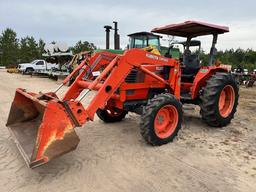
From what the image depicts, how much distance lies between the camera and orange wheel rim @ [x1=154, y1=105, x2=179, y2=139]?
4.72 metres

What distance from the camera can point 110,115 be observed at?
242 inches

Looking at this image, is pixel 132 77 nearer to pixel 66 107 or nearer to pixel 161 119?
pixel 161 119

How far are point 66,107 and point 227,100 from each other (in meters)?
4.03

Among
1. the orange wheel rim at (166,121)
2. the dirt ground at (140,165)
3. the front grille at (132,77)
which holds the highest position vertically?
the front grille at (132,77)

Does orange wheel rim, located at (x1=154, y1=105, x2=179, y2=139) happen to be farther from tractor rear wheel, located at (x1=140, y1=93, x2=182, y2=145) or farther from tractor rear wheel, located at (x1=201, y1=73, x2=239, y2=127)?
tractor rear wheel, located at (x1=201, y1=73, x2=239, y2=127)

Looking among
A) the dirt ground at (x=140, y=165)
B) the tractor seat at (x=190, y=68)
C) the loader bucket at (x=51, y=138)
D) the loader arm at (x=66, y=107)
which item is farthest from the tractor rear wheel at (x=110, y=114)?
the loader bucket at (x=51, y=138)

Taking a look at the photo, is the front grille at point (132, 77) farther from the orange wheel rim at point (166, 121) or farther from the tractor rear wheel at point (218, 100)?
the tractor rear wheel at point (218, 100)

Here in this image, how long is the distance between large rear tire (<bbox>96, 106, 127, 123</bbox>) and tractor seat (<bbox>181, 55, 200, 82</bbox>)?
66.0 inches

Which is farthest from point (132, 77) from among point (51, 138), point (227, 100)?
point (227, 100)

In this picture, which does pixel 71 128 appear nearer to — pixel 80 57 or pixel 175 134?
pixel 175 134

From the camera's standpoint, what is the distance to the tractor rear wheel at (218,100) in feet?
17.4

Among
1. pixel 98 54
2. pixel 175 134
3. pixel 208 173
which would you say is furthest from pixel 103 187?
pixel 98 54

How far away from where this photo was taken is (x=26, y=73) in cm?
2611

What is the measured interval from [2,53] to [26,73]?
92.5 ft
